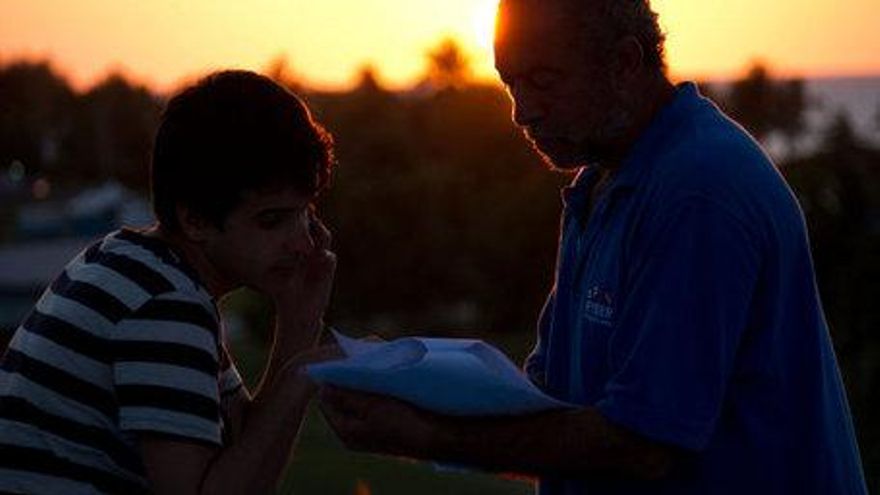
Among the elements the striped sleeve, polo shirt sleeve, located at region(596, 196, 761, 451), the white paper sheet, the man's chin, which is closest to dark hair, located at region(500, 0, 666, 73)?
the man's chin

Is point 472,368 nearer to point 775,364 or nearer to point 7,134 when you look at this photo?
point 775,364

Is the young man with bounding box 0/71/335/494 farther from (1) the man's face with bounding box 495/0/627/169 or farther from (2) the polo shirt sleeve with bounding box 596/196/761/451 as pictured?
(2) the polo shirt sleeve with bounding box 596/196/761/451

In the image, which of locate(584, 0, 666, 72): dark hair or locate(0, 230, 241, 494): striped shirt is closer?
locate(0, 230, 241, 494): striped shirt

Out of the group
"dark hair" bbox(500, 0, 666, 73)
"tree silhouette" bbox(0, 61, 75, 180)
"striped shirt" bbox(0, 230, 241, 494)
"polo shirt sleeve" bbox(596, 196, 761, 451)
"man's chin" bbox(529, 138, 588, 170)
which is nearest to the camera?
"polo shirt sleeve" bbox(596, 196, 761, 451)

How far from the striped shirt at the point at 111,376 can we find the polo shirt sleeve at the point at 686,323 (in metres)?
0.68

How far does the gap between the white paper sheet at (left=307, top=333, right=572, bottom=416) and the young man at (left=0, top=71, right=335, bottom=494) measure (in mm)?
220

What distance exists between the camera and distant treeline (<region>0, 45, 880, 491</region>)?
82.4 feet

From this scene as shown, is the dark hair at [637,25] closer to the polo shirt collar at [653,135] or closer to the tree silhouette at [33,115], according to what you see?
the polo shirt collar at [653,135]

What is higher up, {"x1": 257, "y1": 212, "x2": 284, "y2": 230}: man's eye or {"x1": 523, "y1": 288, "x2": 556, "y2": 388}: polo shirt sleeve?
{"x1": 257, "y1": 212, "x2": 284, "y2": 230}: man's eye

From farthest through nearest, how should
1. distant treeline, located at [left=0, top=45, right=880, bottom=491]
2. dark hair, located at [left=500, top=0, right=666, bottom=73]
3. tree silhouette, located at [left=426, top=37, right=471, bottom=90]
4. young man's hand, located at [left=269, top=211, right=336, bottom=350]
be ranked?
1. tree silhouette, located at [left=426, top=37, right=471, bottom=90]
2. distant treeline, located at [left=0, top=45, right=880, bottom=491]
3. young man's hand, located at [left=269, top=211, right=336, bottom=350]
4. dark hair, located at [left=500, top=0, right=666, bottom=73]

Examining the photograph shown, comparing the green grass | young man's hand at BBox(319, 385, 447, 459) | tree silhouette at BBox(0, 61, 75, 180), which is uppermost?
young man's hand at BBox(319, 385, 447, 459)

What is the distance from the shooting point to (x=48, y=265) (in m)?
40.1

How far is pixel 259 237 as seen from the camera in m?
3.17

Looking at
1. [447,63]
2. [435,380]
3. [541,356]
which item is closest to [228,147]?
[435,380]
